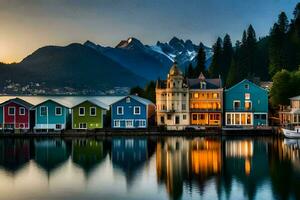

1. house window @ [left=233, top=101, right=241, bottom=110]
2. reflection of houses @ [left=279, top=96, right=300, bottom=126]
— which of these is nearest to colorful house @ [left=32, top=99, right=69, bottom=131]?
Answer: house window @ [left=233, top=101, right=241, bottom=110]

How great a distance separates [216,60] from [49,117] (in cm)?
5804

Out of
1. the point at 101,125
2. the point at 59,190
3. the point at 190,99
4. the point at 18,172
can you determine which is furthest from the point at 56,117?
the point at 59,190

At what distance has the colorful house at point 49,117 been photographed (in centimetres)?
7475

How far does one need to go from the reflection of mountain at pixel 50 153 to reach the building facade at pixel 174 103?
57.4 ft

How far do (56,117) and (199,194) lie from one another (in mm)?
44961

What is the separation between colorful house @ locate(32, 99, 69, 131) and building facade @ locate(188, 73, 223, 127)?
60.5ft

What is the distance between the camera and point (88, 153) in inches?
2122

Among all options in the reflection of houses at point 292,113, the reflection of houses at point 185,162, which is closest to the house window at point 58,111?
the reflection of houses at point 185,162

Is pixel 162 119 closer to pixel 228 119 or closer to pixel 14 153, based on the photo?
pixel 228 119

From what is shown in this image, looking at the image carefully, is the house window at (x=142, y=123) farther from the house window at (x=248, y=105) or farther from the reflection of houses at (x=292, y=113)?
the reflection of houses at (x=292, y=113)

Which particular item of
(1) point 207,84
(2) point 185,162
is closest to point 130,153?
(2) point 185,162

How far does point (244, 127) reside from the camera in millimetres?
76562

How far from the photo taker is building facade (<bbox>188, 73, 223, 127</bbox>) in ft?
258

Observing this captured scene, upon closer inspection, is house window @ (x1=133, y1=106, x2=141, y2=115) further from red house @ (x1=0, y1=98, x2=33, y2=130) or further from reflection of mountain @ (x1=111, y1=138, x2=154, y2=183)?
red house @ (x1=0, y1=98, x2=33, y2=130)
